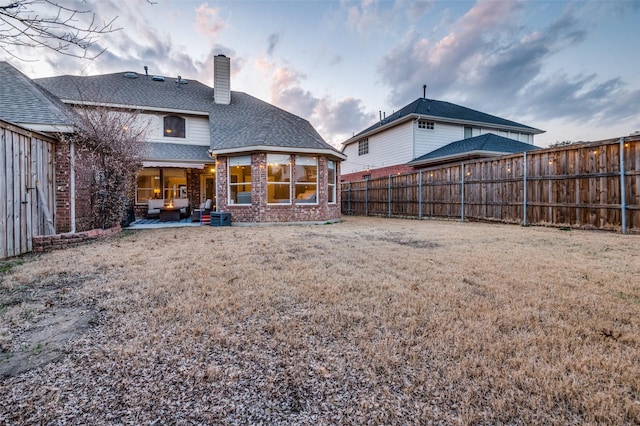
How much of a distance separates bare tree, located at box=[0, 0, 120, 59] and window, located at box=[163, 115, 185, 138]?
12.9 m

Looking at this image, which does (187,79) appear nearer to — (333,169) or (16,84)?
(16,84)

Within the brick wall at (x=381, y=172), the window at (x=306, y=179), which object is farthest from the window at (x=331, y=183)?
the brick wall at (x=381, y=172)

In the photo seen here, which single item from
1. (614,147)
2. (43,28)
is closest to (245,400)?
(43,28)

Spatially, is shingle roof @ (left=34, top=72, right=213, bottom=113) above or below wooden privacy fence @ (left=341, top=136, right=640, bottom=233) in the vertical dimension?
above

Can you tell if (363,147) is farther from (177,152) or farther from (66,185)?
(66,185)

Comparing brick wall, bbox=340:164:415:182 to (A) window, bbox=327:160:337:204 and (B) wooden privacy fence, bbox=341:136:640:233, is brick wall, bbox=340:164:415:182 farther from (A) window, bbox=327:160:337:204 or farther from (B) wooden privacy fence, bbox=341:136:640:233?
(A) window, bbox=327:160:337:204

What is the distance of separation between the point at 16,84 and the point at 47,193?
4.38 metres

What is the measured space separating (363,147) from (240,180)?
49.1ft

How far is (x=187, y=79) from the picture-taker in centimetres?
1730

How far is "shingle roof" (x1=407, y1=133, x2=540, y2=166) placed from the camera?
14.3 metres

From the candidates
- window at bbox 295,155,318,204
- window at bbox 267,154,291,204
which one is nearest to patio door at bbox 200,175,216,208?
window at bbox 267,154,291,204

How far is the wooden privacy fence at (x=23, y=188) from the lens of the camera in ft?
15.8

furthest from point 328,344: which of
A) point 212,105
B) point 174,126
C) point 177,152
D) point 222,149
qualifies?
point 212,105

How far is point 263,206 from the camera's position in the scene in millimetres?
11008
